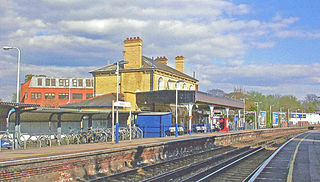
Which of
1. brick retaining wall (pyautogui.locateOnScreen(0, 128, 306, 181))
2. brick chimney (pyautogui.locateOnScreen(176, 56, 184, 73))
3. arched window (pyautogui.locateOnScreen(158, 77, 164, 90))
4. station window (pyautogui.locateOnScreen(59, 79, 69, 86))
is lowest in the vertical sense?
brick retaining wall (pyautogui.locateOnScreen(0, 128, 306, 181))

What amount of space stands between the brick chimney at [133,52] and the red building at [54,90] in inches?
1527

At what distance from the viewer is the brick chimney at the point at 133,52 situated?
43000mm

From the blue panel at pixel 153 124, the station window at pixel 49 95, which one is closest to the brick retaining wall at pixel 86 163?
the blue panel at pixel 153 124

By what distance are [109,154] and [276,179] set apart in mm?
7251

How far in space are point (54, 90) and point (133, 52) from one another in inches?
1804

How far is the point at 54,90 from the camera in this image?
83.1 m

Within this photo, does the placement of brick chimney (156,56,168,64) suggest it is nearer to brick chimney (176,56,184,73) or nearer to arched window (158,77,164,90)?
brick chimney (176,56,184,73)

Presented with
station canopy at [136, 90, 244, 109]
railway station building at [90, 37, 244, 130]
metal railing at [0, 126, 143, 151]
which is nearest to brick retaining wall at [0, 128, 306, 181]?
metal railing at [0, 126, 143, 151]

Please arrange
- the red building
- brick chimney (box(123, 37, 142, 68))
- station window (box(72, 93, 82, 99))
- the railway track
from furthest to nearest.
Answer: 1. station window (box(72, 93, 82, 99))
2. the red building
3. brick chimney (box(123, 37, 142, 68))
4. the railway track

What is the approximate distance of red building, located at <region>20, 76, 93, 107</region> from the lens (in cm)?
8088

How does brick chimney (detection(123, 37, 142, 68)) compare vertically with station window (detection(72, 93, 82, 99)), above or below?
above

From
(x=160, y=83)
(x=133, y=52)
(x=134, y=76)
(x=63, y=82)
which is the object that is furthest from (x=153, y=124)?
(x=63, y=82)

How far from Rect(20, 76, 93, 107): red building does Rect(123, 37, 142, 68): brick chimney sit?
3880 centimetres

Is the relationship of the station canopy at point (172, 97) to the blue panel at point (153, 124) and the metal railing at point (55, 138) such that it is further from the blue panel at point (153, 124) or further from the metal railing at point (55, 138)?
the metal railing at point (55, 138)
